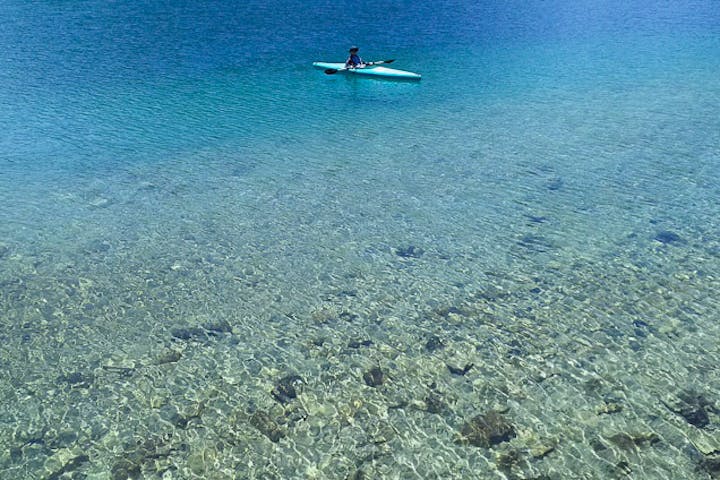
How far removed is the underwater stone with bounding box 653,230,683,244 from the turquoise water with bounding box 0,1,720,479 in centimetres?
8

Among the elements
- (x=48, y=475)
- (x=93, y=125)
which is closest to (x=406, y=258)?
(x=48, y=475)

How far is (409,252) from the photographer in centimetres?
1221

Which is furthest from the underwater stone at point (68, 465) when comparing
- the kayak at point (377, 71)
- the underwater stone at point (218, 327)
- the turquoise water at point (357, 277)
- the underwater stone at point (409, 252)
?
the kayak at point (377, 71)

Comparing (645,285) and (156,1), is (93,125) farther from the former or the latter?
(156,1)

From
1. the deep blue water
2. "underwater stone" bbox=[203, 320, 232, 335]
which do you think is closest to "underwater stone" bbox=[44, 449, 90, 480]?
"underwater stone" bbox=[203, 320, 232, 335]

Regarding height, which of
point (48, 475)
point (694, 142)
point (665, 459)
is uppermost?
point (694, 142)

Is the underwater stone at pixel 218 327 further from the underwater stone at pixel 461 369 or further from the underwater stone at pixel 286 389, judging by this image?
the underwater stone at pixel 461 369

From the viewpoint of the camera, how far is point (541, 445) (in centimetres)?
777

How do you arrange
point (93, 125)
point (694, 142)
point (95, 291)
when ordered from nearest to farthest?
point (95, 291) → point (694, 142) → point (93, 125)

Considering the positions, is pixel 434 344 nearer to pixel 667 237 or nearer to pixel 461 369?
pixel 461 369

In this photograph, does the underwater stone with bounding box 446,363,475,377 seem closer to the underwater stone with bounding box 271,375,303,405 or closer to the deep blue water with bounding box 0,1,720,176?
the underwater stone with bounding box 271,375,303,405

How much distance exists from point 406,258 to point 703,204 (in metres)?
7.28

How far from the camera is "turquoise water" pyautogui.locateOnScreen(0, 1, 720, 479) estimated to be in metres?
7.91

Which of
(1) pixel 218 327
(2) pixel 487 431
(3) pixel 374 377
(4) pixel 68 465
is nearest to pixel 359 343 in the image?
(3) pixel 374 377
